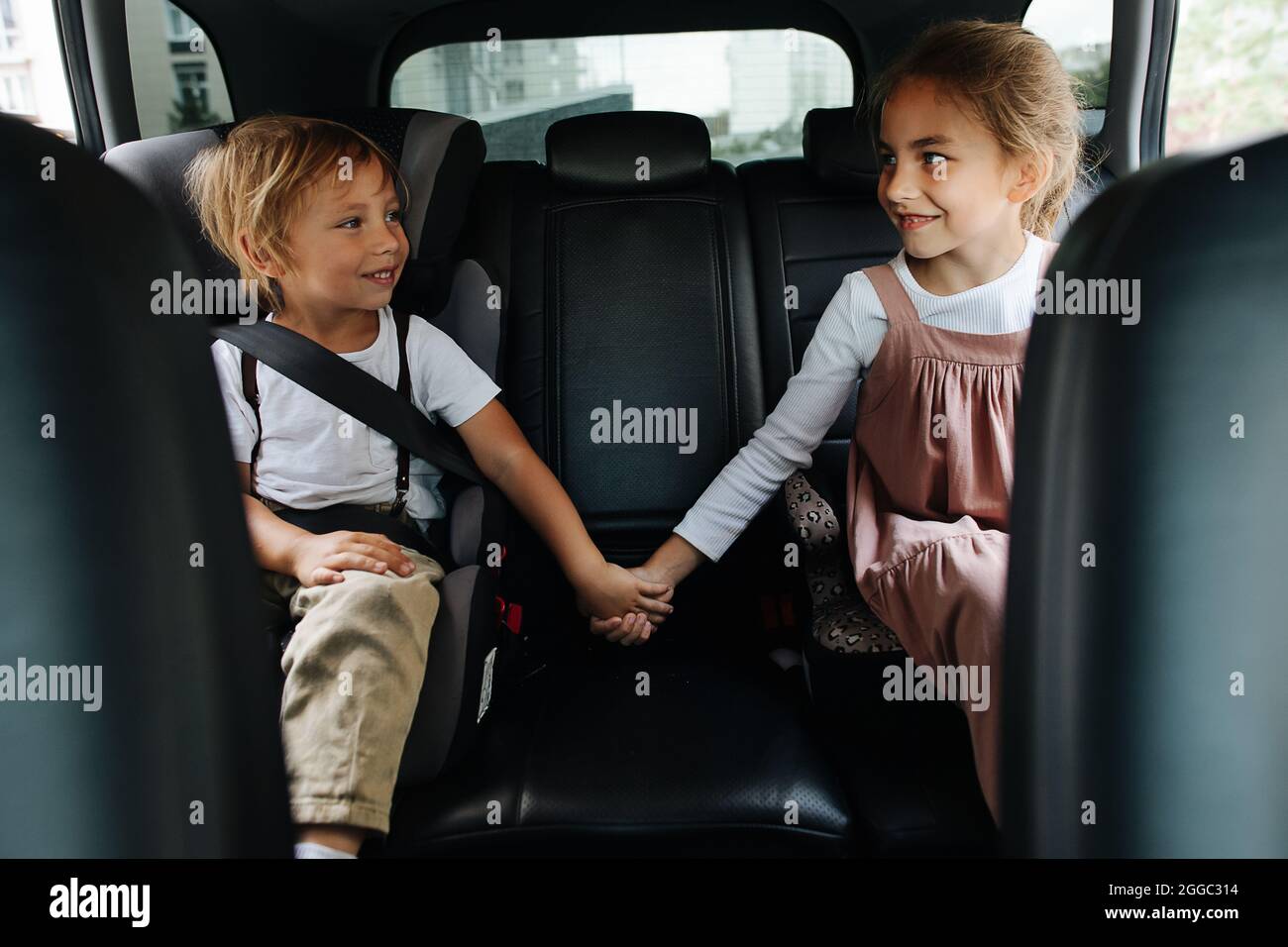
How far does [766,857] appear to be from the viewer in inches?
48.4

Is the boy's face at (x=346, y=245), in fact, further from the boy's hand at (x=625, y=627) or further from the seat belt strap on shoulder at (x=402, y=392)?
the boy's hand at (x=625, y=627)

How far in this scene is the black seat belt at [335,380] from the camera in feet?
4.81

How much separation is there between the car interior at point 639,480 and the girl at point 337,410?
2.2 inches

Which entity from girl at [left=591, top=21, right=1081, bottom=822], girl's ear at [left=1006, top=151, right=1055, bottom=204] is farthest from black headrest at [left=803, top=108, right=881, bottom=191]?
girl's ear at [left=1006, top=151, right=1055, bottom=204]

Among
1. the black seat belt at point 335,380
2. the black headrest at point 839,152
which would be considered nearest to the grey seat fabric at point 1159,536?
the black seat belt at point 335,380

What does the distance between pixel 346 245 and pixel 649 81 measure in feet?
3.44

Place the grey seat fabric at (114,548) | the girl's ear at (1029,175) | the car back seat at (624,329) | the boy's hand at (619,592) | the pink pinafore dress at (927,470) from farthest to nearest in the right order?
the car back seat at (624,329)
the boy's hand at (619,592)
the girl's ear at (1029,175)
the pink pinafore dress at (927,470)
the grey seat fabric at (114,548)

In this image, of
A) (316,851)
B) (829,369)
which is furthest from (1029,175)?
(316,851)

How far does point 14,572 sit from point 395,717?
0.62 metres

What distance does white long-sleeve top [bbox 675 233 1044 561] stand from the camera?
1.45m

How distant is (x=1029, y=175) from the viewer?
4.79ft

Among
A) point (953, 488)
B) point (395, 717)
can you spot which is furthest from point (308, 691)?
point (953, 488)

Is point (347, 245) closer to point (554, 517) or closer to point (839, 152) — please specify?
point (554, 517)

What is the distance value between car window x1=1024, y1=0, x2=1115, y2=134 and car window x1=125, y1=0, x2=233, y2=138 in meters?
1.72
